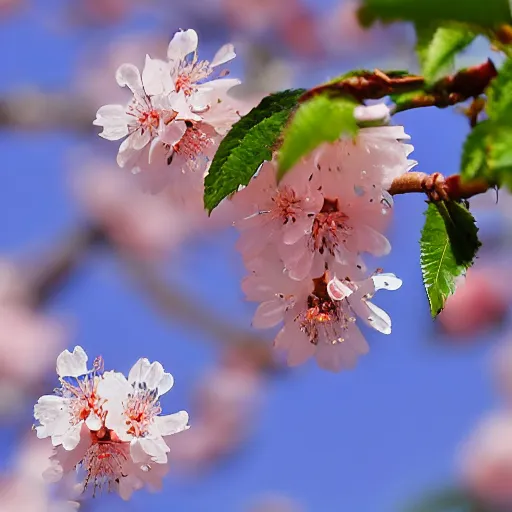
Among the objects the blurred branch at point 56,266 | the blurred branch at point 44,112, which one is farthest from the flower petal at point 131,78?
the blurred branch at point 56,266

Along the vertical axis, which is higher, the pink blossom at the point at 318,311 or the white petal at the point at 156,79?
the white petal at the point at 156,79

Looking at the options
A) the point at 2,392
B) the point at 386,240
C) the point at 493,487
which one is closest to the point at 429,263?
the point at 386,240

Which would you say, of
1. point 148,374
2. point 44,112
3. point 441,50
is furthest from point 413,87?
point 44,112

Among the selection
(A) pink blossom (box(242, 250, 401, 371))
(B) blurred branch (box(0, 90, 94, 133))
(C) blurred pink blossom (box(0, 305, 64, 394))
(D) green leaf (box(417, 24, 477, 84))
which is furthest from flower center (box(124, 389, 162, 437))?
(C) blurred pink blossom (box(0, 305, 64, 394))

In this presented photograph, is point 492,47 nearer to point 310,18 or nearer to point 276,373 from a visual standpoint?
point 276,373

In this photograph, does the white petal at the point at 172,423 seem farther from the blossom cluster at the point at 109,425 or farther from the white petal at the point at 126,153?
the white petal at the point at 126,153

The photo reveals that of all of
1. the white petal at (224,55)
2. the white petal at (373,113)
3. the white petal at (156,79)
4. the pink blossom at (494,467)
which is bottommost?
the white petal at (373,113)

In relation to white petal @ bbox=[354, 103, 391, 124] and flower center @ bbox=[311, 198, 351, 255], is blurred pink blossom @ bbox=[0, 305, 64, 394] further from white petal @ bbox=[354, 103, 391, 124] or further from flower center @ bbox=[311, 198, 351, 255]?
white petal @ bbox=[354, 103, 391, 124]
